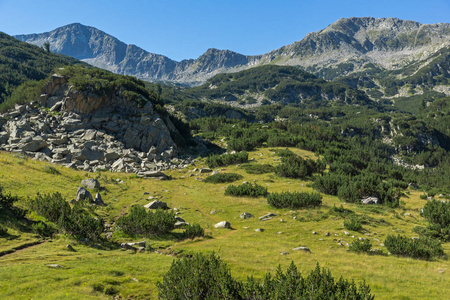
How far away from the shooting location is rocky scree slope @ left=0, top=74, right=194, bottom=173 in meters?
42.1

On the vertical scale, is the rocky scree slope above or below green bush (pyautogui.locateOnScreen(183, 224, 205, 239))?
above

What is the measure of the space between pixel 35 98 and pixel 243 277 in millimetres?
57803

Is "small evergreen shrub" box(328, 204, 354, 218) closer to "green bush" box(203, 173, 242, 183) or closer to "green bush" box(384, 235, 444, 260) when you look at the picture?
"green bush" box(384, 235, 444, 260)

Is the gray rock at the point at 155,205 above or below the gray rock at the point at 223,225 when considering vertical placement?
above

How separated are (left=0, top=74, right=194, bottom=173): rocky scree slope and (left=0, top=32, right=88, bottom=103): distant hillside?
42554 mm

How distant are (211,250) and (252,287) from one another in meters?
7.21

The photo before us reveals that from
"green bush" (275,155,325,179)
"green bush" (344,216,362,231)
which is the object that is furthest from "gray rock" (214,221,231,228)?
"green bush" (275,155,325,179)

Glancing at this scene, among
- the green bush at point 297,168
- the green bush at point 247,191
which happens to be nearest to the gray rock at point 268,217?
the green bush at point 247,191

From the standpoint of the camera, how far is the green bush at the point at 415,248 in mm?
15633

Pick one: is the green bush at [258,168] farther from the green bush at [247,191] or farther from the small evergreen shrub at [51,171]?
the small evergreen shrub at [51,171]

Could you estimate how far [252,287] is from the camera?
9.16 meters

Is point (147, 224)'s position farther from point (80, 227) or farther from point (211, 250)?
point (211, 250)

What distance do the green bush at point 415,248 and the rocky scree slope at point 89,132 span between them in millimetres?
31984

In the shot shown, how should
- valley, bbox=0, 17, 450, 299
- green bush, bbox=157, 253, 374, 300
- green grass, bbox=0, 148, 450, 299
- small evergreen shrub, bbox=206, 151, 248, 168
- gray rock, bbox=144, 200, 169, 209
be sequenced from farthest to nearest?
small evergreen shrub, bbox=206, 151, 248, 168, gray rock, bbox=144, 200, 169, 209, green grass, bbox=0, 148, 450, 299, valley, bbox=0, 17, 450, 299, green bush, bbox=157, 253, 374, 300
